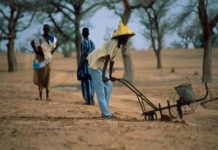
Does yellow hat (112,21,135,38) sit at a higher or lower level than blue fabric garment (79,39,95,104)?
higher

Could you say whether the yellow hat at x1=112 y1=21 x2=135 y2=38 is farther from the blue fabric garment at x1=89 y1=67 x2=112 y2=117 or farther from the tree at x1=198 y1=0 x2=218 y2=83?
the tree at x1=198 y1=0 x2=218 y2=83

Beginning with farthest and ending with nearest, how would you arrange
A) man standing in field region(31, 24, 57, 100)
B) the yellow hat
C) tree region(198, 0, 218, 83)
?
tree region(198, 0, 218, 83) → man standing in field region(31, 24, 57, 100) → the yellow hat

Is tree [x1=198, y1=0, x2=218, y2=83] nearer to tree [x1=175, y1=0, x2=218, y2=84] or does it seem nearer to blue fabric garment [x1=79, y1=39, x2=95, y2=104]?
tree [x1=175, y1=0, x2=218, y2=84]

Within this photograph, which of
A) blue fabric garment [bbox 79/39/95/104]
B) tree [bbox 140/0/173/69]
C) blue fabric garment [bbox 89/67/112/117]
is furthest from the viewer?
tree [bbox 140/0/173/69]

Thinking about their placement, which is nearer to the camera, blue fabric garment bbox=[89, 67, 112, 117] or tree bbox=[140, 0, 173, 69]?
blue fabric garment bbox=[89, 67, 112, 117]

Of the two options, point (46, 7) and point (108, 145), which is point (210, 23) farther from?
point (108, 145)

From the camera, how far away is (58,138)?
6738 mm

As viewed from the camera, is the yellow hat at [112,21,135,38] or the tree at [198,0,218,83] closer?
the yellow hat at [112,21,135,38]

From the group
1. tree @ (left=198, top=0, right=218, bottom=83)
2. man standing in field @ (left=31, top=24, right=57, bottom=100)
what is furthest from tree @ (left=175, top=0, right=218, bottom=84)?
man standing in field @ (left=31, top=24, right=57, bottom=100)

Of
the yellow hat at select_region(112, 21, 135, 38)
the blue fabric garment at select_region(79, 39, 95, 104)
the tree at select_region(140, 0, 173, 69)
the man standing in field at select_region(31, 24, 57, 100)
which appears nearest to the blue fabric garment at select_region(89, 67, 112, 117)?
the yellow hat at select_region(112, 21, 135, 38)

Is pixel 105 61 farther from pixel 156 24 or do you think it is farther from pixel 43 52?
pixel 156 24

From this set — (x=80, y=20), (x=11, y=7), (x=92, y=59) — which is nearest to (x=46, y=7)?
(x=80, y=20)

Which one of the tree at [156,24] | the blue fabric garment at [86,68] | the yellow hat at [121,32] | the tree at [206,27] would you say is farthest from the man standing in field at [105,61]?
the tree at [156,24]

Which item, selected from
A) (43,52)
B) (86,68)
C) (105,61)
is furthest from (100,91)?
(43,52)
